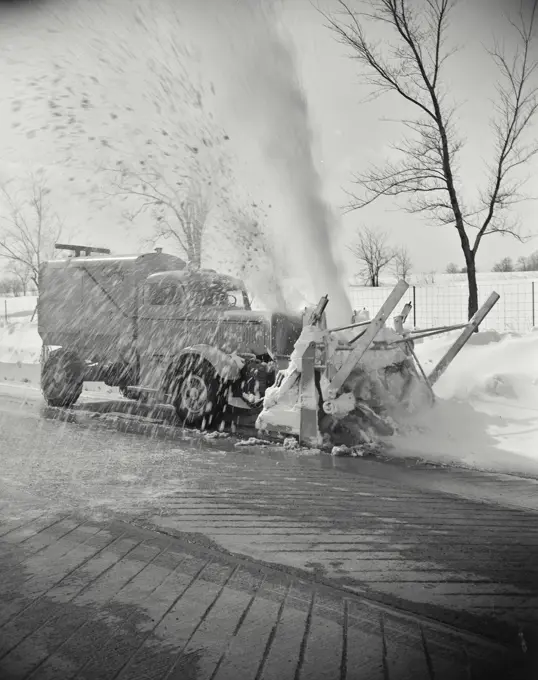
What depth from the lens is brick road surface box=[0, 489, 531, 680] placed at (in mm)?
2617

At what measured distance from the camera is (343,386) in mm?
7152

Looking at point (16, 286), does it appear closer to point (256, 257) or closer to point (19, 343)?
point (19, 343)

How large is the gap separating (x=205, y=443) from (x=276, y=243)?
3724 millimetres

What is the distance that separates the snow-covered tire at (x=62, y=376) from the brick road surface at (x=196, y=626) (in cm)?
660

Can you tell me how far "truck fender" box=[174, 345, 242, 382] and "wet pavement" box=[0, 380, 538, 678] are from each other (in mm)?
1045

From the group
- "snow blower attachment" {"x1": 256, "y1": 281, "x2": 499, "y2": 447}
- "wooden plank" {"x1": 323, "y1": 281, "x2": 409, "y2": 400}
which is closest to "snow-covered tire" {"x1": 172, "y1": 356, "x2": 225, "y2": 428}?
"snow blower attachment" {"x1": 256, "y1": 281, "x2": 499, "y2": 447}

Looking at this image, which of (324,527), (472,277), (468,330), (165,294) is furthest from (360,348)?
(472,277)

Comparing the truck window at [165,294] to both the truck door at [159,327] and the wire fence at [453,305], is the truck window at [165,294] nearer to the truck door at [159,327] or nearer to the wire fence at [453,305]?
the truck door at [159,327]

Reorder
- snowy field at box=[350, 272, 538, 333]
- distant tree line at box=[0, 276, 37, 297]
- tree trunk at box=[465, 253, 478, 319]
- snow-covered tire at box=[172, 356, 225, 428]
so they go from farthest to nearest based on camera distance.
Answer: distant tree line at box=[0, 276, 37, 297] → snowy field at box=[350, 272, 538, 333] → tree trunk at box=[465, 253, 478, 319] → snow-covered tire at box=[172, 356, 225, 428]

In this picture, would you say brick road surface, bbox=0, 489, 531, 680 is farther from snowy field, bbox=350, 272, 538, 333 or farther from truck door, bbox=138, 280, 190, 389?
snowy field, bbox=350, 272, 538, 333

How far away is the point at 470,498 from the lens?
511 cm

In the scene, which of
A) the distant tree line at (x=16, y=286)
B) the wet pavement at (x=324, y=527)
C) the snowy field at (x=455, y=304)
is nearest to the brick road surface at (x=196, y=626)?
the wet pavement at (x=324, y=527)

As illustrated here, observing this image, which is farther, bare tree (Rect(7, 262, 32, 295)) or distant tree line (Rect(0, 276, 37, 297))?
distant tree line (Rect(0, 276, 37, 297))

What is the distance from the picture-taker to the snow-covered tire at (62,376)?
33.7 ft
